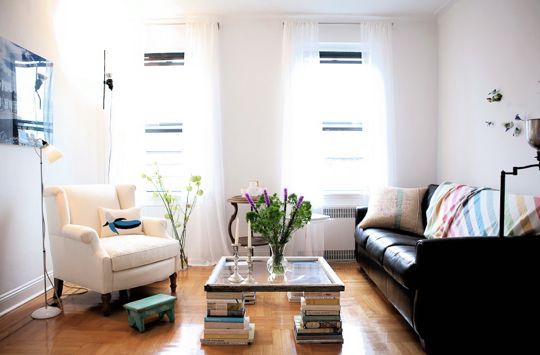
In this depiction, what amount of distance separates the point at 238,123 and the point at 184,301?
6.62 ft

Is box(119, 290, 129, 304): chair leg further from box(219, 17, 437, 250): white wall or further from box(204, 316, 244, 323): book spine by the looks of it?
box(219, 17, 437, 250): white wall

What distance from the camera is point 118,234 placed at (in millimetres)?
3045

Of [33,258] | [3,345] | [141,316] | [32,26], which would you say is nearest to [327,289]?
[141,316]

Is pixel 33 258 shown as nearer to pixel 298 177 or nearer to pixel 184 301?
pixel 184 301

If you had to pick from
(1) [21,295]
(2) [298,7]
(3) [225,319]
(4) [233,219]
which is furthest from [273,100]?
(1) [21,295]

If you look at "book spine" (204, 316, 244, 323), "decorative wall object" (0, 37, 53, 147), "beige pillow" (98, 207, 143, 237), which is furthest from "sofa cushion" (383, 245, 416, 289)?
"decorative wall object" (0, 37, 53, 147)

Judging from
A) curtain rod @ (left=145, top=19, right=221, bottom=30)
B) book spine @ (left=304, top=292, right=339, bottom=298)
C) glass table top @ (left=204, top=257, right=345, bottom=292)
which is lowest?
book spine @ (left=304, top=292, right=339, bottom=298)

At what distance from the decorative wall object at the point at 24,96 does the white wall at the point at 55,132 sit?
0.08 meters

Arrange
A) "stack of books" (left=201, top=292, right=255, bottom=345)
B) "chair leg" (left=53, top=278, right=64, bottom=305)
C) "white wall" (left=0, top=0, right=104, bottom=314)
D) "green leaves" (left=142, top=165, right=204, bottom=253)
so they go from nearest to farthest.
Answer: "stack of books" (left=201, top=292, right=255, bottom=345) < "white wall" (left=0, top=0, right=104, bottom=314) < "chair leg" (left=53, top=278, right=64, bottom=305) < "green leaves" (left=142, top=165, right=204, bottom=253)

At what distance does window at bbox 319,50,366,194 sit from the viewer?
405 centimetres

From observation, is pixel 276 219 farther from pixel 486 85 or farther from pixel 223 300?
pixel 486 85

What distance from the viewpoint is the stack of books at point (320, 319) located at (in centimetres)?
214

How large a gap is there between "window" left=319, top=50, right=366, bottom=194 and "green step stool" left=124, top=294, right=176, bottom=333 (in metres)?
2.24

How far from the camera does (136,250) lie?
8.75 ft
